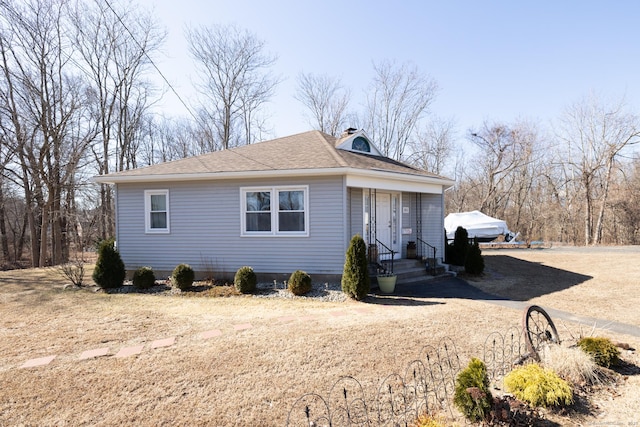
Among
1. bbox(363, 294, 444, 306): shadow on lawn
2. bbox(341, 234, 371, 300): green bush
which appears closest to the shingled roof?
bbox(341, 234, 371, 300): green bush

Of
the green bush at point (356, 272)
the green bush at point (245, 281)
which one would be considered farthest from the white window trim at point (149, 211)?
the green bush at point (356, 272)

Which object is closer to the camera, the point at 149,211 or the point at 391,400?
the point at 391,400

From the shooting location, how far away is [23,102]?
1817 cm

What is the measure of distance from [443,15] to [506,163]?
60.0 ft

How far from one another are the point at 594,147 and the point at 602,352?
2750 cm

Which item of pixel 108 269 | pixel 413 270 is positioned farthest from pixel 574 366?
pixel 108 269

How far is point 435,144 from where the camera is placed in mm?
29953

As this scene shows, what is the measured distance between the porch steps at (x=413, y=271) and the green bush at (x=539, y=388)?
6472 mm

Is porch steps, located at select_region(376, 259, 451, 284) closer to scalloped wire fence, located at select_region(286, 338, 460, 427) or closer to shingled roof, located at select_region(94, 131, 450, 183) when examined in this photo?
shingled roof, located at select_region(94, 131, 450, 183)

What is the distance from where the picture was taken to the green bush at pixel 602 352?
4.08 metres

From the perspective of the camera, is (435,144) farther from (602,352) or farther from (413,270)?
(602,352)

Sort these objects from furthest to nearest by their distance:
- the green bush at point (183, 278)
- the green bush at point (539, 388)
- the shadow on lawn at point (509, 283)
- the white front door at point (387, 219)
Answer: the white front door at point (387, 219) < the green bush at point (183, 278) < the shadow on lawn at point (509, 283) < the green bush at point (539, 388)

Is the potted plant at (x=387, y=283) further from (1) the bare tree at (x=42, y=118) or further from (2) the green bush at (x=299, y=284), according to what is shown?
(1) the bare tree at (x=42, y=118)

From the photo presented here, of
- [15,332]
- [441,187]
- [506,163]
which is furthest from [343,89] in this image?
[15,332]
